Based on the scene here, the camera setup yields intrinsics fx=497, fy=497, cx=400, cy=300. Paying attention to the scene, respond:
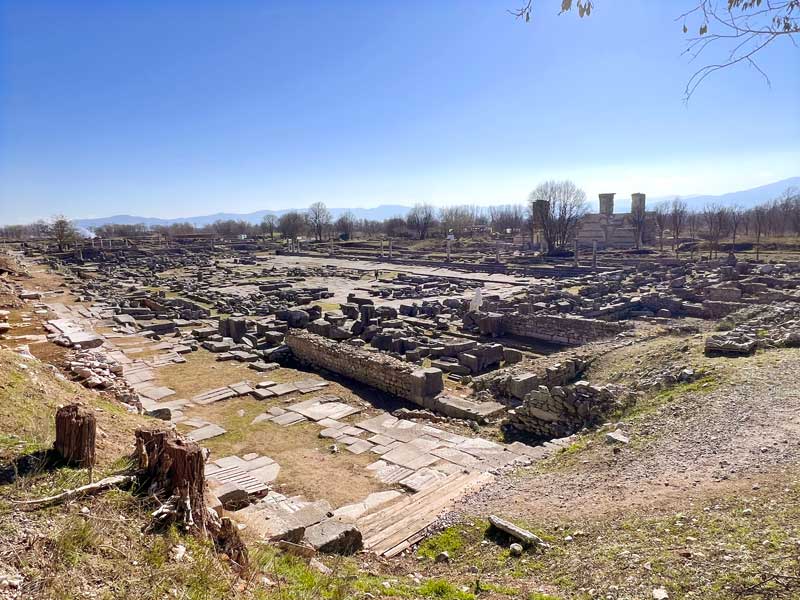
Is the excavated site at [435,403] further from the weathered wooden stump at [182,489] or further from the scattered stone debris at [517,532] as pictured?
the weathered wooden stump at [182,489]

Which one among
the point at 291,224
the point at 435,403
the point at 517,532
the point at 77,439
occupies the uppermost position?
the point at 291,224

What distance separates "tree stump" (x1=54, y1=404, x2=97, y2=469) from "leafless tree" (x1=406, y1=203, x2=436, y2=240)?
91.0 metres

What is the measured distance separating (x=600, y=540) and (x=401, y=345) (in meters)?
13.9

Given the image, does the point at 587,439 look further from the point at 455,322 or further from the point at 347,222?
the point at 347,222

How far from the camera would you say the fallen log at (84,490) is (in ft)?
13.4

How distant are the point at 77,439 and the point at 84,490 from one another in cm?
70

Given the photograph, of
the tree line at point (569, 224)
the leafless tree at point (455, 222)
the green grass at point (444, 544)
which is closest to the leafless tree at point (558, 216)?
the tree line at point (569, 224)

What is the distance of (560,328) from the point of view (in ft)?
68.3

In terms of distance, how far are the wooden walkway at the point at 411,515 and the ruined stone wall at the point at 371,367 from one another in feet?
14.7

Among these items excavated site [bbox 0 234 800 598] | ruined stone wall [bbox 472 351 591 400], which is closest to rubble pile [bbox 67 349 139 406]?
excavated site [bbox 0 234 800 598]

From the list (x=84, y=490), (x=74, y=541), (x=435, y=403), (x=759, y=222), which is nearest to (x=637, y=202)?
(x=759, y=222)

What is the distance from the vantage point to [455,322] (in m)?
24.3

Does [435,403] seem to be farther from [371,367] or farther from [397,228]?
[397,228]

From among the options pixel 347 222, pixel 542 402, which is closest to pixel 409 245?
pixel 347 222
